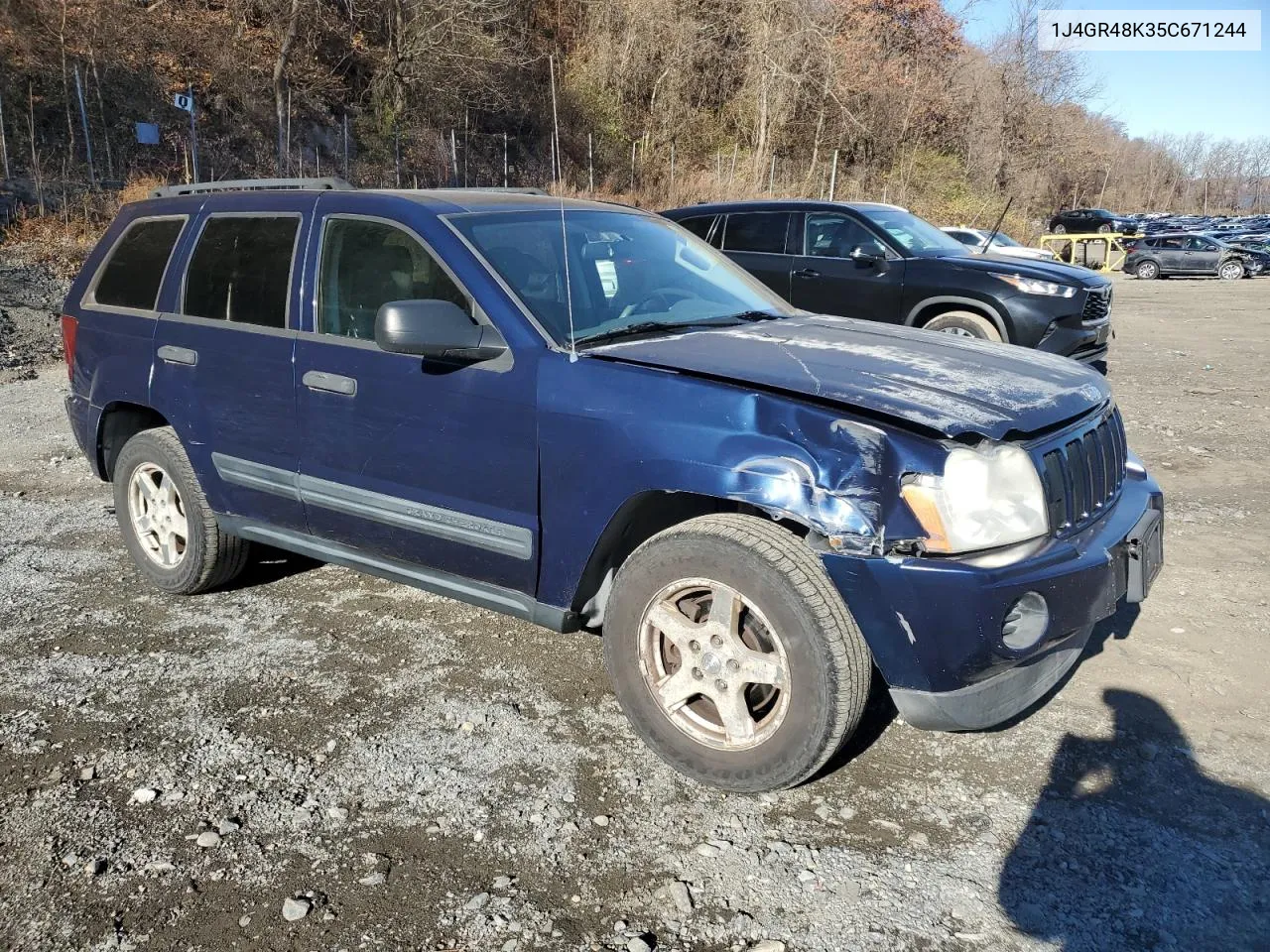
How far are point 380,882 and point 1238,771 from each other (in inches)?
103

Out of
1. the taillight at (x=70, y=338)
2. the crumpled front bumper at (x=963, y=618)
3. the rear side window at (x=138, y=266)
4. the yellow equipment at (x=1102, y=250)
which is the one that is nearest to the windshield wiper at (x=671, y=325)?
the crumpled front bumper at (x=963, y=618)

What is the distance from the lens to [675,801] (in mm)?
3078

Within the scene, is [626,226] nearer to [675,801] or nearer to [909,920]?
[675,801]

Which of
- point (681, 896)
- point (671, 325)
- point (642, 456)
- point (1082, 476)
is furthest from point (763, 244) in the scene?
point (681, 896)

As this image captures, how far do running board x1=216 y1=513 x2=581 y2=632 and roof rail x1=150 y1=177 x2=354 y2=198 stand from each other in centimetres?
144

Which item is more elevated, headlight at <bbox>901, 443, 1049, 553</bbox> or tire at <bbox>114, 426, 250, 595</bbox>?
headlight at <bbox>901, 443, 1049, 553</bbox>

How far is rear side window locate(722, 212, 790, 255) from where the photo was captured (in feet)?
32.8

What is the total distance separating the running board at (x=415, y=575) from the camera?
136 inches

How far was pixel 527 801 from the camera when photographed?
121 inches

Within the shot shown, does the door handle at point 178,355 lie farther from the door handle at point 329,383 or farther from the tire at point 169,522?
the door handle at point 329,383

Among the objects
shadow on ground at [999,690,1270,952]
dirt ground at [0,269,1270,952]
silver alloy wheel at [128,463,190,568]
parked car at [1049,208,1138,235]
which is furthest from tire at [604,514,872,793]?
parked car at [1049,208,1138,235]

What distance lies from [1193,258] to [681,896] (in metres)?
33.8

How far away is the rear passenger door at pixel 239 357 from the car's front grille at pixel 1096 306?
7.32 m

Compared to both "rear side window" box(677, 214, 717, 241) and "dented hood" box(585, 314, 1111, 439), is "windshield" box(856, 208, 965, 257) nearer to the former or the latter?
"rear side window" box(677, 214, 717, 241)
